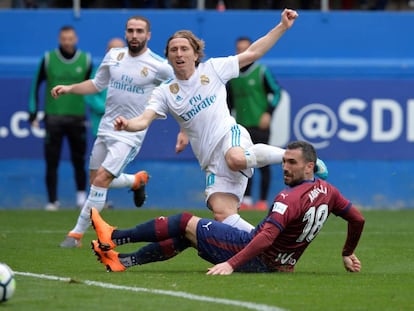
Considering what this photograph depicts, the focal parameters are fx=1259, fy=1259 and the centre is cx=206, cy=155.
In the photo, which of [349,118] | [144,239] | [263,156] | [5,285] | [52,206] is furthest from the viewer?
[349,118]

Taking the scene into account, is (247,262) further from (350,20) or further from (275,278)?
(350,20)

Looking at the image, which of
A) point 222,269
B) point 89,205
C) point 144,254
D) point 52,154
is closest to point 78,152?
point 52,154

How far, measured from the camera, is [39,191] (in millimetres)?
18938

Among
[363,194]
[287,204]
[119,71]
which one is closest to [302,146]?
[287,204]

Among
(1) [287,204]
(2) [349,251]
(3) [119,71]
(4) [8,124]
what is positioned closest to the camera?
(1) [287,204]

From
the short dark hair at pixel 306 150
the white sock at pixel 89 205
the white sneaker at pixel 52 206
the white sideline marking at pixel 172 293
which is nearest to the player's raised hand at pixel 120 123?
the white sideline marking at pixel 172 293

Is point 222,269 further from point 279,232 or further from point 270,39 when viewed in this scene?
point 270,39

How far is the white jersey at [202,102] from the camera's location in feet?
36.2

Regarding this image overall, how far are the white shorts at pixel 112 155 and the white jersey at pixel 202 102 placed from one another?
201 cm

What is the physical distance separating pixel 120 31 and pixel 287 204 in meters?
10.4

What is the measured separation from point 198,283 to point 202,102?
7.86ft

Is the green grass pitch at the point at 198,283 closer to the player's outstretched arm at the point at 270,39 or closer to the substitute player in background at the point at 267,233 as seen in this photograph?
the substitute player in background at the point at 267,233

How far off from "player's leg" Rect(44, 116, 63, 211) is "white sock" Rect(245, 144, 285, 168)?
7.90 meters

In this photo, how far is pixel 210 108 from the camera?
36.5ft
